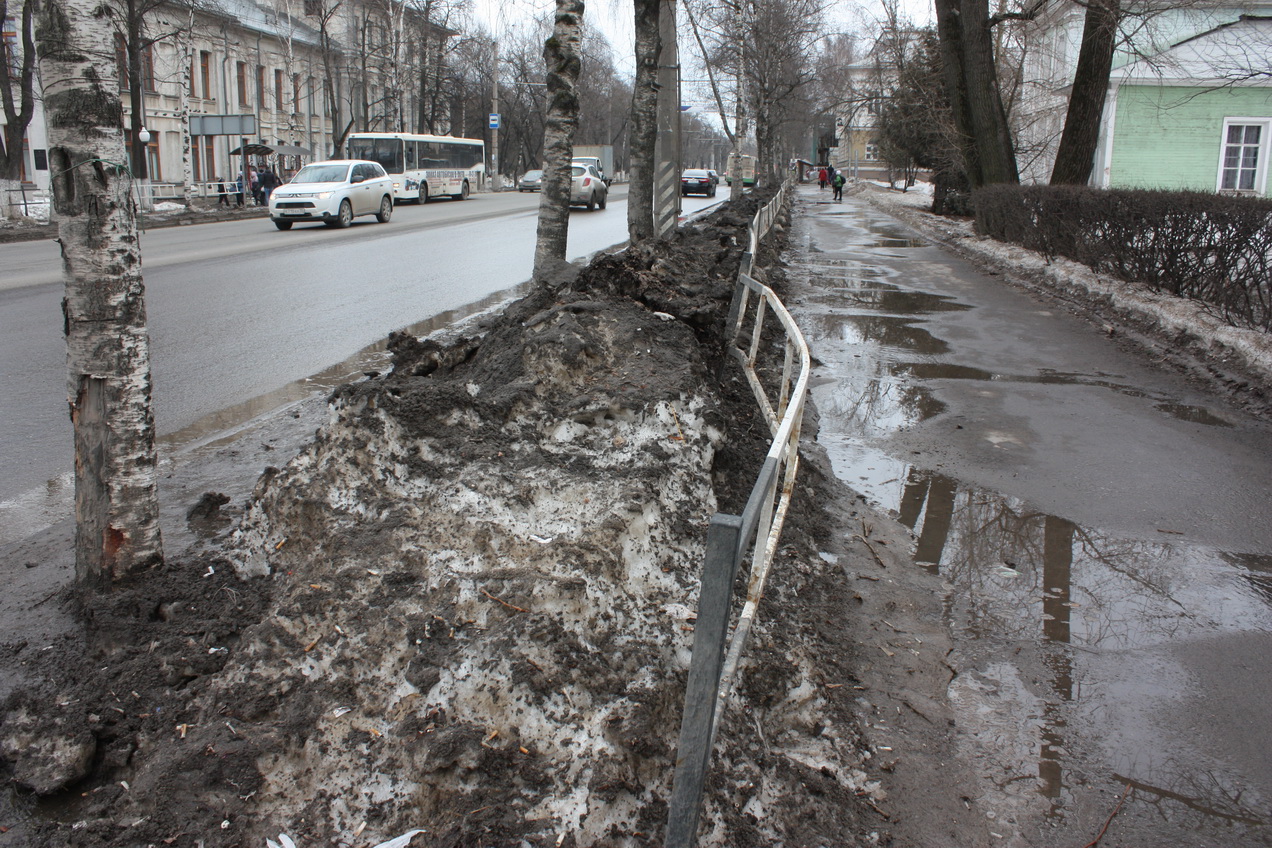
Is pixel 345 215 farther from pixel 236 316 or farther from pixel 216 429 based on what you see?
pixel 216 429

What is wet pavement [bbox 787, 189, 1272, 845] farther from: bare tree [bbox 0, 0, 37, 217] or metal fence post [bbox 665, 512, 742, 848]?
bare tree [bbox 0, 0, 37, 217]

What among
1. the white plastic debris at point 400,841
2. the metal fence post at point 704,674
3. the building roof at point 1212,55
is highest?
the building roof at point 1212,55

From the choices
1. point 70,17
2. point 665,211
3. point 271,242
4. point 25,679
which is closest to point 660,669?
point 25,679

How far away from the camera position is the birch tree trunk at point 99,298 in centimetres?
334

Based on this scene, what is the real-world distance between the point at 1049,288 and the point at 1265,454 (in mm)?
7891

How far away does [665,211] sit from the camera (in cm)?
1759

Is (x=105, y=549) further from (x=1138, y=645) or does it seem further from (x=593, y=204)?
(x=593, y=204)

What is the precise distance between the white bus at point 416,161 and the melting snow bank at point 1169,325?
28.7 metres

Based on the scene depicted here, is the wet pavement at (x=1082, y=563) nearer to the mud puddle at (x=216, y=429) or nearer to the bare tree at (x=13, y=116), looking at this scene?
the mud puddle at (x=216, y=429)

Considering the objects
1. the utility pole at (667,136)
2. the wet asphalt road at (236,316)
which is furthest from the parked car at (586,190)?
the utility pole at (667,136)

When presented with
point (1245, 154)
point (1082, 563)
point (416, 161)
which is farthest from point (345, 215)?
point (1245, 154)

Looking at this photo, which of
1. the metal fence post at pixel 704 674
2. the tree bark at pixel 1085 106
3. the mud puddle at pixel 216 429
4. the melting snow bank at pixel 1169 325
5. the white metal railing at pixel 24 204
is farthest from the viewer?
the white metal railing at pixel 24 204

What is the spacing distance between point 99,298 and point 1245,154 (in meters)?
Answer: 30.8

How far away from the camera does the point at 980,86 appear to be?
70.7ft
